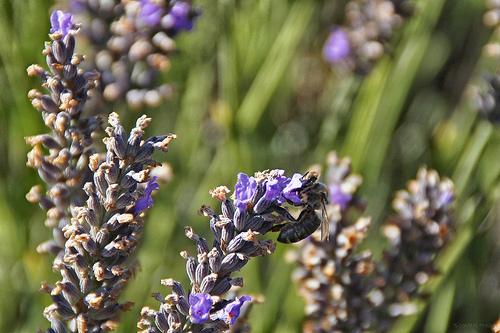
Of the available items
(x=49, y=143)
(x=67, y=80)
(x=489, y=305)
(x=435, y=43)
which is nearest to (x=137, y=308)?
(x=49, y=143)

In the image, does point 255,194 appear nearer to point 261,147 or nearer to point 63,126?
point 63,126

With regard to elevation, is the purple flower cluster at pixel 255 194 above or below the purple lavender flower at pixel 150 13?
below

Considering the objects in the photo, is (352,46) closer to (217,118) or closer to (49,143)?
(217,118)

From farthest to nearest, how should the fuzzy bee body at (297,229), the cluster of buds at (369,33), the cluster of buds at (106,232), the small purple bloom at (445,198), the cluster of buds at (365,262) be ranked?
the cluster of buds at (369,33) → the small purple bloom at (445,198) → the cluster of buds at (365,262) → the fuzzy bee body at (297,229) → the cluster of buds at (106,232)

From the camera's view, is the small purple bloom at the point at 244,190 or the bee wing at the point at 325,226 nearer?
the small purple bloom at the point at 244,190

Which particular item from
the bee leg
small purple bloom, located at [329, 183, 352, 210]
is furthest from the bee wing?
the bee leg

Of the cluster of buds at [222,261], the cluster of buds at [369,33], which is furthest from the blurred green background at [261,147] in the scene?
the cluster of buds at [222,261]

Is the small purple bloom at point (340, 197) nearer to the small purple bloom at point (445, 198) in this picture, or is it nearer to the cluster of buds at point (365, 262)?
the cluster of buds at point (365, 262)
